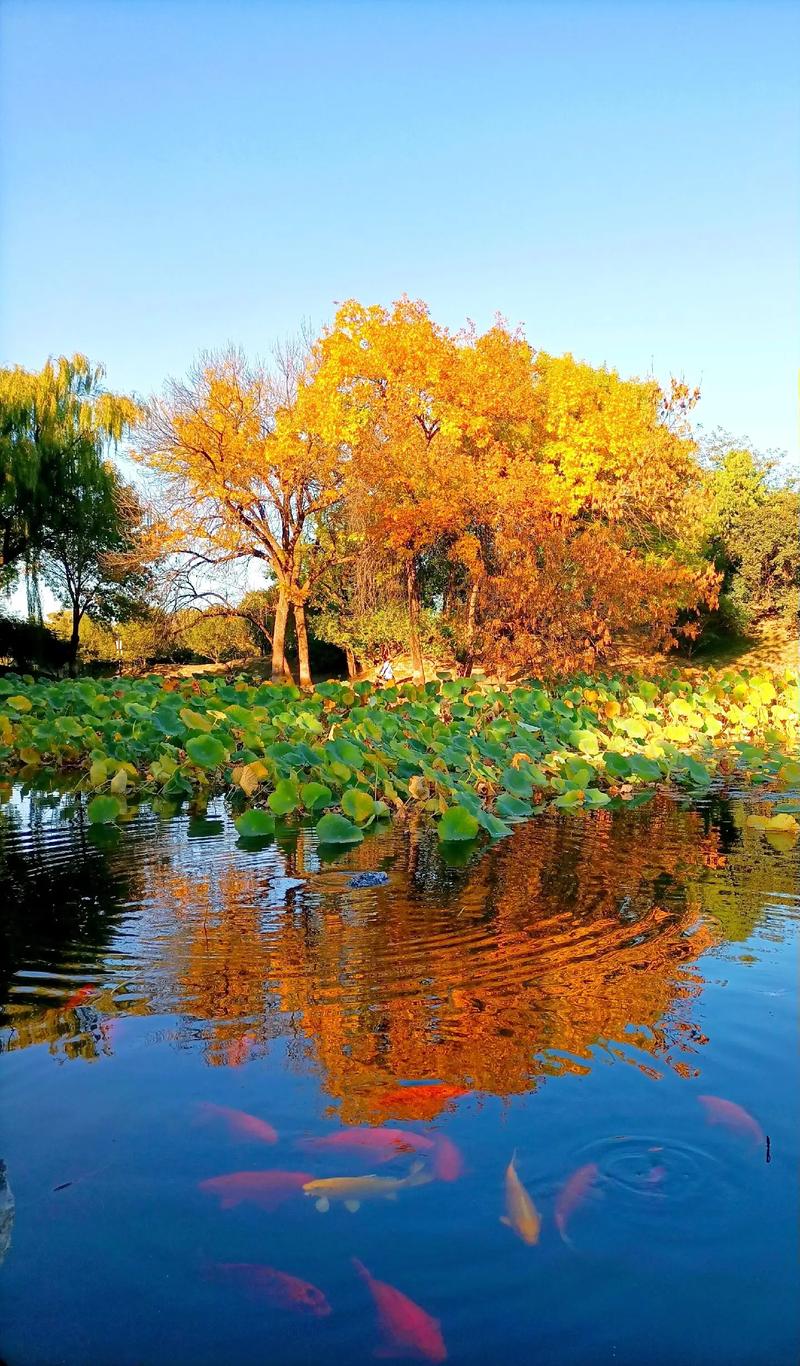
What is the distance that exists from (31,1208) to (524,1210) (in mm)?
1078

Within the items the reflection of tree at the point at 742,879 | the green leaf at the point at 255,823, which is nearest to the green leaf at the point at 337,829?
the green leaf at the point at 255,823

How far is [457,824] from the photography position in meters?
6.18

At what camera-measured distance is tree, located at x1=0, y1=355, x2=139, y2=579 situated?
24.8 m

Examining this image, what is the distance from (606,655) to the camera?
18.6 m

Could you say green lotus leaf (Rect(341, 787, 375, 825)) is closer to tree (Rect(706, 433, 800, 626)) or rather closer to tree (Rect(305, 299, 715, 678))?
tree (Rect(305, 299, 715, 678))

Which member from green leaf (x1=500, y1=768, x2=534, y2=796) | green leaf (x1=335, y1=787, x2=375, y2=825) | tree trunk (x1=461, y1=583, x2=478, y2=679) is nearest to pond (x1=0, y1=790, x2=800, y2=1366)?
green leaf (x1=335, y1=787, x2=375, y2=825)

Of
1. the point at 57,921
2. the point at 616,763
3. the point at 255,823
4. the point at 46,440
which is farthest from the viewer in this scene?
the point at 46,440

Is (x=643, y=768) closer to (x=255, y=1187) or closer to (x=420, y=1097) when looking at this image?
(x=420, y=1097)

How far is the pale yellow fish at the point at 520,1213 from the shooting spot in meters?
2.14

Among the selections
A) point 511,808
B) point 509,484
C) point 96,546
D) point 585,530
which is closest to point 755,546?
point 585,530

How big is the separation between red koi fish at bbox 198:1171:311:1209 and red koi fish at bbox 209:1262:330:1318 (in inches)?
8.4

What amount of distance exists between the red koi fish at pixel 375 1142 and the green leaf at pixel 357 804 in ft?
13.4

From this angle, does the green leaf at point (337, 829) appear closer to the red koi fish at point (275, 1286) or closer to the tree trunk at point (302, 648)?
the red koi fish at point (275, 1286)

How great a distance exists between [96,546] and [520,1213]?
1089 inches
